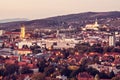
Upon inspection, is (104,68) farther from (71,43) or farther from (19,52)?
(71,43)

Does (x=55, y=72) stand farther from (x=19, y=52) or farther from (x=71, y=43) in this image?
(x=71, y=43)

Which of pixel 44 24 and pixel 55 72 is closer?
pixel 55 72

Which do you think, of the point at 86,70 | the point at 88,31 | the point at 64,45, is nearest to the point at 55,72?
the point at 86,70

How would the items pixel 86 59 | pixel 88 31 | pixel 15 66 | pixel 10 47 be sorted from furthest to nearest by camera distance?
1. pixel 88 31
2. pixel 10 47
3. pixel 86 59
4. pixel 15 66

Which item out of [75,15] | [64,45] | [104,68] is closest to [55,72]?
[104,68]

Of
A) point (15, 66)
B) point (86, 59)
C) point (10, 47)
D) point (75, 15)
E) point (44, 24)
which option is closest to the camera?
point (15, 66)

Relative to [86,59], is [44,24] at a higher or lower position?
lower
